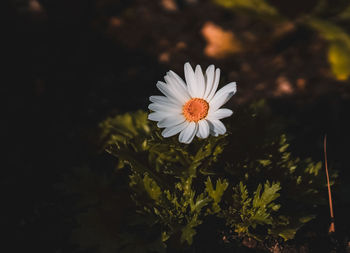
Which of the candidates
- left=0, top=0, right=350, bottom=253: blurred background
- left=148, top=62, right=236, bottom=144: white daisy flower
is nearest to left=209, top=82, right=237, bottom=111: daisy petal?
left=148, top=62, right=236, bottom=144: white daisy flower

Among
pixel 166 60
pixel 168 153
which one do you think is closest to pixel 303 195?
pixel 168 153

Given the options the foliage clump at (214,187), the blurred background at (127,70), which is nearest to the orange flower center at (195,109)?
the foliage clump at (214,187)

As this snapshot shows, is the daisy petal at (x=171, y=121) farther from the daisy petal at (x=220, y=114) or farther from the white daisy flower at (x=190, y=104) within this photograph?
the daisy petal at (x=220, y=114)

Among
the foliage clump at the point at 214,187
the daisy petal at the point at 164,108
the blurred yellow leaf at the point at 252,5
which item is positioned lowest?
the foliage clump at the point at 214,187

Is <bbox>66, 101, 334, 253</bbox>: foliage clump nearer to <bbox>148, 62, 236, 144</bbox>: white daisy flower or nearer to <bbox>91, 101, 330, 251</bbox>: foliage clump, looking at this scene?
<bbox>91, 101, 330, 251</bbox>: foliage clump

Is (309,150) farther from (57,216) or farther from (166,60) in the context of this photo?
(57,216)

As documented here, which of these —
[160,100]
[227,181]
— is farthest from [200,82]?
[227,181]
